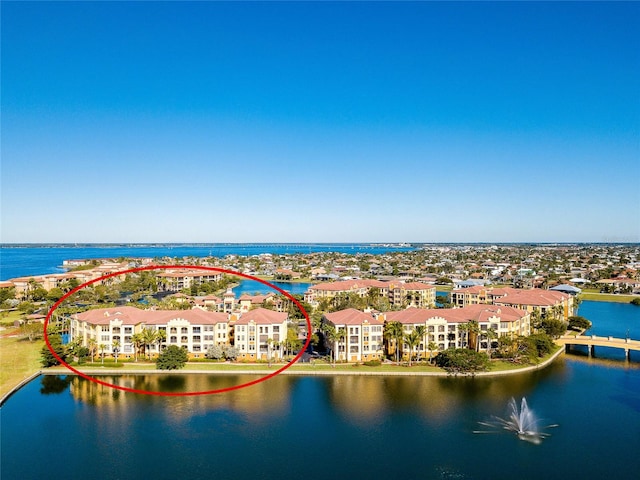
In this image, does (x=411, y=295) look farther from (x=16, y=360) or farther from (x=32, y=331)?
(x=16, y=360)

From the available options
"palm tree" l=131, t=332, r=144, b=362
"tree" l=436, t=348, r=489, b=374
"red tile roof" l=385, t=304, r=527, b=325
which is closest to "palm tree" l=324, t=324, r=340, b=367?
"red tile roof" l=385, t=304, r=527, b=325

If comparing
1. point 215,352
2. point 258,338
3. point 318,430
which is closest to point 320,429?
point 318,430

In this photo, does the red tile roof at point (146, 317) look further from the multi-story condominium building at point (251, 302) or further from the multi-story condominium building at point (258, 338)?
the multi-story condominium building at point (251, 302)

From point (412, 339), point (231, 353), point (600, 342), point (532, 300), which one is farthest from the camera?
point (532, 300)

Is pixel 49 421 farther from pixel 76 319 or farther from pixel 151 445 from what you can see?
pixel 76 319

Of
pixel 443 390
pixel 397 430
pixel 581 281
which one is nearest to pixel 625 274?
pixel 581 281

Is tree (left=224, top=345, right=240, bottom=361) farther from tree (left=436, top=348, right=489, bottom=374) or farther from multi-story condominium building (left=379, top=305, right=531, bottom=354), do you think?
tree (left=436, top=348, right=489, bottom=374)
